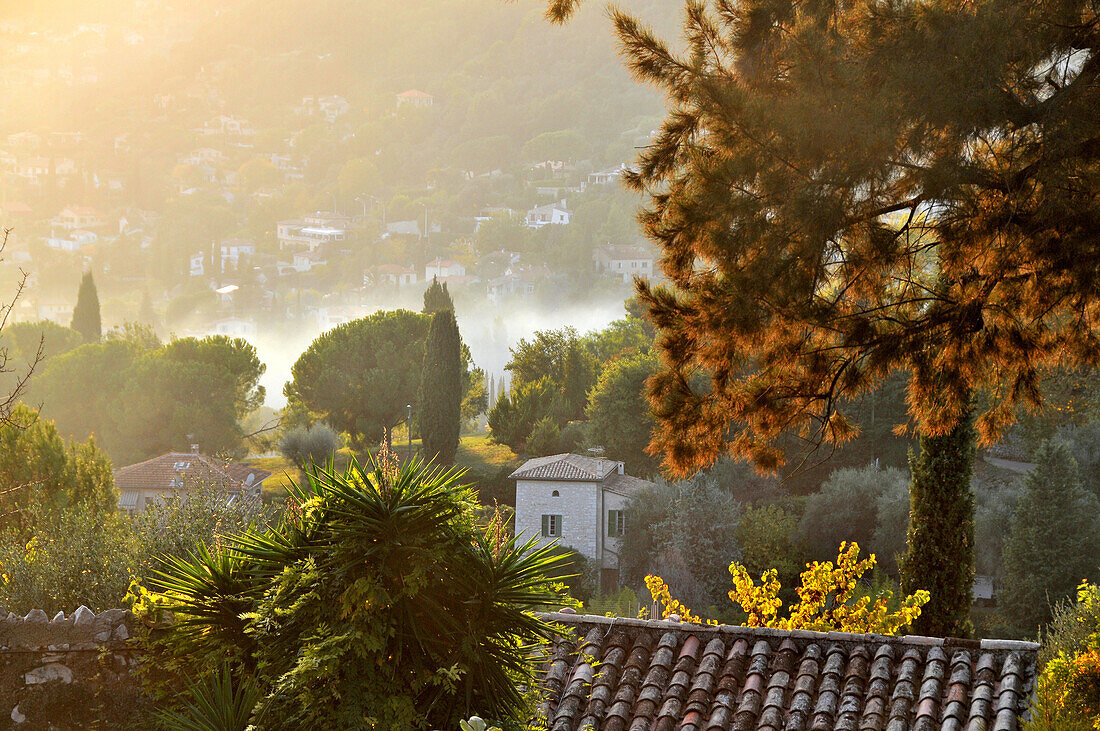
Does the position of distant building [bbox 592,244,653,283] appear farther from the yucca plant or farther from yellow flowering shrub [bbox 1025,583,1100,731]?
the yucca plant

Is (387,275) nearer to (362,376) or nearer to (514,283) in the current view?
(514,283)

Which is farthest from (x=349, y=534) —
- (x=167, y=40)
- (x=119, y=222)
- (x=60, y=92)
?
(x=167, y=40)

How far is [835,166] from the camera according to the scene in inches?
141

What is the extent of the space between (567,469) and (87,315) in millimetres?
40927

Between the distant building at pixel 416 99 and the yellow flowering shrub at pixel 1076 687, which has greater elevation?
the distant building at pixel 416 99

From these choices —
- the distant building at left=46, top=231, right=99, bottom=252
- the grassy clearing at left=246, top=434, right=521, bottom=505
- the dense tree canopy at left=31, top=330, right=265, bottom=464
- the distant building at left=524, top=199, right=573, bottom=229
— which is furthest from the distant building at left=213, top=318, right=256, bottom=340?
the grassy clearing at left=246, top=434, right=521, bottom=505

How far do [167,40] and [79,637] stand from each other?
218 metres

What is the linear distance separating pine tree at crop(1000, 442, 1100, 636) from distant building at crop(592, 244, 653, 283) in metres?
87.2

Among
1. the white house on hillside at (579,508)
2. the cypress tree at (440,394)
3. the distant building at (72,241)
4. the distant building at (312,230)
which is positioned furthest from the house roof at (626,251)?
the distant building at (72,241)

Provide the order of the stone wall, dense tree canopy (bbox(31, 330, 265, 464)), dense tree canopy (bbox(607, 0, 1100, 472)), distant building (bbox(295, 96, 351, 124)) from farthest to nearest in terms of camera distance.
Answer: distant building (bbox(295, 96, 351, 124)) < dense tree canopy (bbox(31, 330, 265, 464)) < the stone wall < dense tree canopy (bbox(607, 0, 1100, 472))

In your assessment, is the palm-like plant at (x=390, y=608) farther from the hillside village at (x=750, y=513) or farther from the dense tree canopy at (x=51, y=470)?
the dense tree canopy at (x=51, y=470)

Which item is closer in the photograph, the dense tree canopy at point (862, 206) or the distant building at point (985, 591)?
the dense tree canopy at point (862, 206)

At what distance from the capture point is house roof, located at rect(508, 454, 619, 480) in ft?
77.9

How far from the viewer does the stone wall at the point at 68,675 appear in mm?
3801
